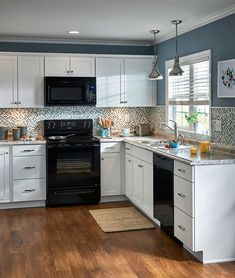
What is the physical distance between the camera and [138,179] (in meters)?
5.55

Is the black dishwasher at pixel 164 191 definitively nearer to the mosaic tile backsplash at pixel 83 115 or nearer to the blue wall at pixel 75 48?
the mosaic tile backsplash at pixel 83 115

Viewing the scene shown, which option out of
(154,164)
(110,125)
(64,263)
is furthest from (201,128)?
(64,263)

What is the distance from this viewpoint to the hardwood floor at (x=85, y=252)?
3.74m

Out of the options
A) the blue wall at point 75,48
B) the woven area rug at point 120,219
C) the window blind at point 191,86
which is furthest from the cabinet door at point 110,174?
the blue wall at point 75,48

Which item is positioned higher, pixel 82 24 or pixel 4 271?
pixel 82 24

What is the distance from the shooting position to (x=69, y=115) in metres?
6.61

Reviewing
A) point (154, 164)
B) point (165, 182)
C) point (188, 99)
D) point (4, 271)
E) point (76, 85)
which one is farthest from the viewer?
point (76, 85)

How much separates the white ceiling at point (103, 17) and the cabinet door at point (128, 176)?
1712 millimetres

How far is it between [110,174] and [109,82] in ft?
4.44

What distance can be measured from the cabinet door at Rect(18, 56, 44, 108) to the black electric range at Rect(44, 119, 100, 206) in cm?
59

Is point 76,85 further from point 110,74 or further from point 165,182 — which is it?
point 165,182

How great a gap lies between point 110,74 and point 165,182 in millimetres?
2430

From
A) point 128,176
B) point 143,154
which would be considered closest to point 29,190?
point 128,176

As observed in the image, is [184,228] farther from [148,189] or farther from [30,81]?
[30,81]
